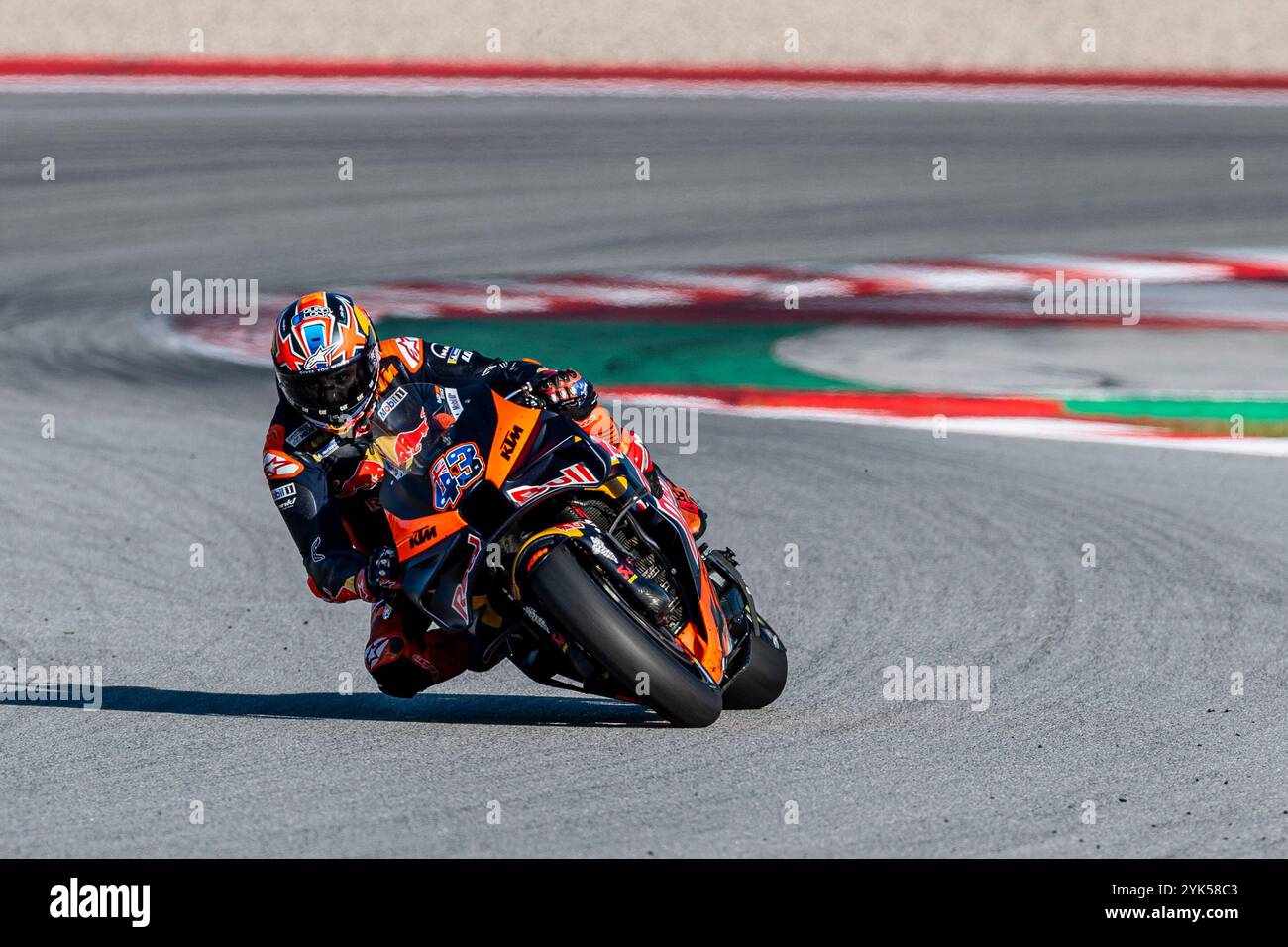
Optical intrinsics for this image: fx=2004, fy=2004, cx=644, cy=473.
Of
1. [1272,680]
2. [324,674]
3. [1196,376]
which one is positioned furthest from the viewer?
[1196,376]

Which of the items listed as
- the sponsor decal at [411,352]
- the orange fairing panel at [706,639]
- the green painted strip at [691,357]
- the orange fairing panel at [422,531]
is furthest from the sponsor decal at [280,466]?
the green painted strip at [691,357]

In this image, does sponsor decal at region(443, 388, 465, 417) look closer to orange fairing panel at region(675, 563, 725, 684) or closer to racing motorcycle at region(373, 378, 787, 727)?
racing motorcycle at region(373, 378, 787, 727)

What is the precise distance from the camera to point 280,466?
634cm

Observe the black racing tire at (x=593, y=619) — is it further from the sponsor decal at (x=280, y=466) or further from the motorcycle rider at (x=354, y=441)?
the sponsor decal at (x=280, y=466)

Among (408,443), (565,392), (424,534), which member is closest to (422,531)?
(424,534)

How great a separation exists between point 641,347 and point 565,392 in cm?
649

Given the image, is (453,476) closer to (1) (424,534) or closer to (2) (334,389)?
(1) (424,534)

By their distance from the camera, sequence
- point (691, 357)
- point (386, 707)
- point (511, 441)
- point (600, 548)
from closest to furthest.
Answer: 1. point (600, 548)
2. point (511, 441)
3. point (386, 707)
4. point (691, 357)

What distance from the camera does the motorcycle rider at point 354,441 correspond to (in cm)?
617

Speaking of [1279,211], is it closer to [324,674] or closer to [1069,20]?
[1069,20]

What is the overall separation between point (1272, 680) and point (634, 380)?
5759 mm

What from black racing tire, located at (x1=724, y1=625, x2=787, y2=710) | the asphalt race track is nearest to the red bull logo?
the asphalt race track
